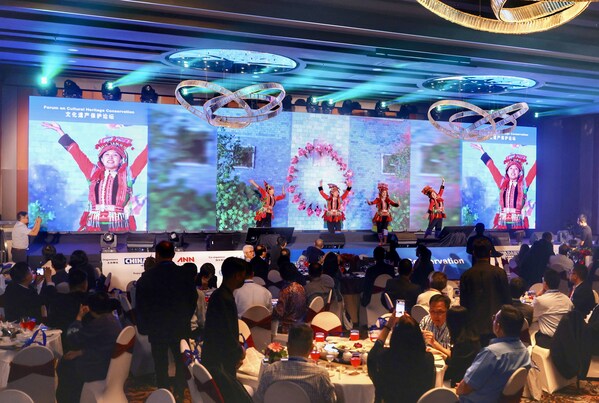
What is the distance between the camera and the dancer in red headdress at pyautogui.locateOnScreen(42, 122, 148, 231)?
15.3m

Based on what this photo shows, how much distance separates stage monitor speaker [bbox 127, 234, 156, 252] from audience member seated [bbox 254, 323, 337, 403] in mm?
9845

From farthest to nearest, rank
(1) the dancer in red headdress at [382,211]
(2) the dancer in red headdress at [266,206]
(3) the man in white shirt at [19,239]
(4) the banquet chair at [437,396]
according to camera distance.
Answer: (1) the dancer in red headdress at [382,211], (2) the dancer in red headdress at [266,206], (3) the man in white shirt at [19,239], (4) the banquet chair at [437,396]

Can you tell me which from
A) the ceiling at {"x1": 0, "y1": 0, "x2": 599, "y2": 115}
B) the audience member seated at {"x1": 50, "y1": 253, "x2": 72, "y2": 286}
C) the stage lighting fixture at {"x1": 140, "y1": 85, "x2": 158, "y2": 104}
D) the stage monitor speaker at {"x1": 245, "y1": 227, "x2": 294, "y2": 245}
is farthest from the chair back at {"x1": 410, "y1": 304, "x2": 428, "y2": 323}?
the stage lighting fixture at {"x1": 140, "y1": 85, "x2": 158, "y2": 104}

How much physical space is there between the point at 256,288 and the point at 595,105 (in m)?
15.4

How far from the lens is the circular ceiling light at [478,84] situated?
50.0ft

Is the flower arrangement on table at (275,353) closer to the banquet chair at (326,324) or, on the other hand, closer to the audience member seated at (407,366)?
the audience member seated at (407,366)

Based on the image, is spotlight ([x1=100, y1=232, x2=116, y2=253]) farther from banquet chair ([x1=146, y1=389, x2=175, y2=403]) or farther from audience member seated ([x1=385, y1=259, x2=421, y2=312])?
banquet chair ([x1=146, y1=389, x2=175, y2=403])

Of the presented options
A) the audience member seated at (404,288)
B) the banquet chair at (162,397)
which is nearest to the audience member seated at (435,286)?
the audience member seated at (404,288)

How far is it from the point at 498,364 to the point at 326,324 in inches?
89.5

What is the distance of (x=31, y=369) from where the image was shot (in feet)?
15.1

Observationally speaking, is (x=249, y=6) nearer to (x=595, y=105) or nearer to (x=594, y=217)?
(x=595, y=105)

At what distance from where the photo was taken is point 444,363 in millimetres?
4809

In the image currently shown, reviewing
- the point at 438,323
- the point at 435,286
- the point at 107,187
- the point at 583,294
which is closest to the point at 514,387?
the point at 438,323

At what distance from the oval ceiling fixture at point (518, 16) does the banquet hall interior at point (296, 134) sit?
2 centimetres
